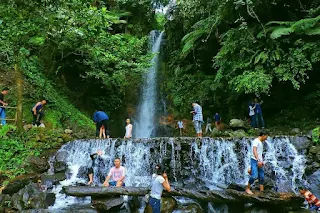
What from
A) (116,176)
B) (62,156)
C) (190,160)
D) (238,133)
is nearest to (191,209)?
(116,176)

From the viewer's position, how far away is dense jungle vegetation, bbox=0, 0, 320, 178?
11172 millimetres

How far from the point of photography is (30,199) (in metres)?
8.57

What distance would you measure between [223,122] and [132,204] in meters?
9.92

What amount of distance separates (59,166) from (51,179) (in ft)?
2.50

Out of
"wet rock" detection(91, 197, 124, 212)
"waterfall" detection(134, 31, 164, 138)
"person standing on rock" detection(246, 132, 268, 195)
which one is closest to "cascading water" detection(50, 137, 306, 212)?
"wet rock" detection(91, 197, 124, 212)

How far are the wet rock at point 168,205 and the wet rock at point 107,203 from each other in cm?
109

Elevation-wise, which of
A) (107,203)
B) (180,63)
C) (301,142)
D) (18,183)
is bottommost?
(107,203)

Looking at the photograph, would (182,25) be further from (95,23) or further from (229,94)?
(95,23)

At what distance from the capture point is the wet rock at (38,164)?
1076 cm

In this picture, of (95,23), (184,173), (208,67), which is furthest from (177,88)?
(95,23)

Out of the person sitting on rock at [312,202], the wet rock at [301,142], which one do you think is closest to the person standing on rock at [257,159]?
the person sitting on rock at [312,202]

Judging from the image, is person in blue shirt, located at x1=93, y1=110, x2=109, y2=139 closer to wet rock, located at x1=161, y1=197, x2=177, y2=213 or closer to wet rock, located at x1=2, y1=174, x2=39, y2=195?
wet rock, located at x1=2, y1=174, x2=39, y2=195

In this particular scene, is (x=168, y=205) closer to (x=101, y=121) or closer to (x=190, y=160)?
(x=190, y=160)

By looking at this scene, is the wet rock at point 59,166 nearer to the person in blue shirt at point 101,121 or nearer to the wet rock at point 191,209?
the person in blue shirt at point 101,121
